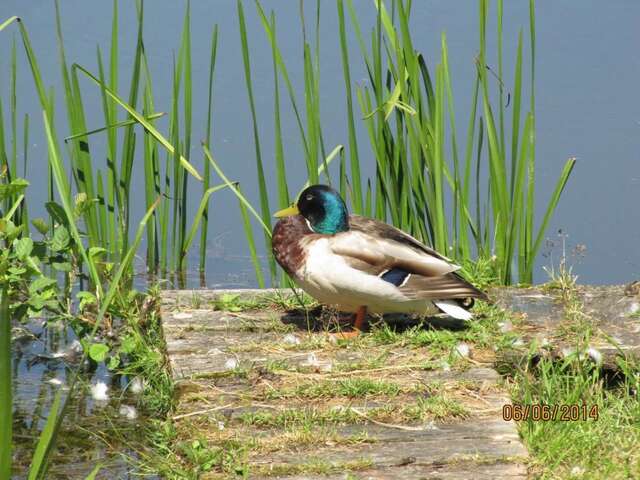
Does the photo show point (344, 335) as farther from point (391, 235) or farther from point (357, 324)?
point (391, 235)

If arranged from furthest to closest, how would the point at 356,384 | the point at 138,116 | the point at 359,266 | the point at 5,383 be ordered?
the point at 138,116 < the point at 359,266 < the point at 356,384 < the point at 5,383

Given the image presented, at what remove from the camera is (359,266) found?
441cm

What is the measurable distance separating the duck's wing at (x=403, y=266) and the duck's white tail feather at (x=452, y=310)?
0.06 meters

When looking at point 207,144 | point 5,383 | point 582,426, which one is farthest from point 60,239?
point 5,383

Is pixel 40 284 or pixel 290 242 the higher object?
pixel 290 242

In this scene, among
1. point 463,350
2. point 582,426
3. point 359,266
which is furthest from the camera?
point 359,266

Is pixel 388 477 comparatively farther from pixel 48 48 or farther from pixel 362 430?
pixel 48 48

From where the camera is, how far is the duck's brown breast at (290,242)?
4480mm

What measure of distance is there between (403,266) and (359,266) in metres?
0.19

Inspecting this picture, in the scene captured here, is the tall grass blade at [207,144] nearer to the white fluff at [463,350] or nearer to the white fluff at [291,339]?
the white fluff at [291,339]

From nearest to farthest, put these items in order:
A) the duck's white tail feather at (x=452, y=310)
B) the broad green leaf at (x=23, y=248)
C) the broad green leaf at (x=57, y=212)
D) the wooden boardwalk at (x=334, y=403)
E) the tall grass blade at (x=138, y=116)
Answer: the wooden boardwalk at (x=334, y=403) → the duck's white tail feather at (x=452, y=310) → the broad green leaf at (x=23, y=248) → the broad green leaf at (x=57, y=212) → the tall grass blade at (x=138, y=116)

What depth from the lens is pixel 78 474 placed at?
3.86 metres

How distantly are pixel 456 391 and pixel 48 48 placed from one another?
19.3ft
